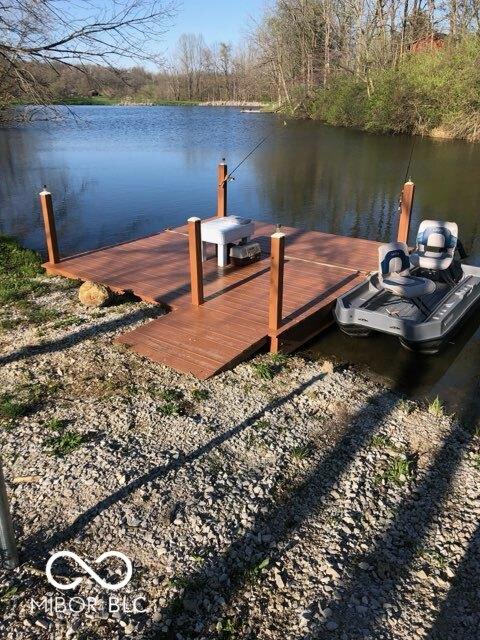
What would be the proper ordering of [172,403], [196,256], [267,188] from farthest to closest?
1. [267,188]
2. [196,256]
3. [172,403]

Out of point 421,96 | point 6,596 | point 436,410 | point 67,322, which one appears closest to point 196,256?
point 67,322

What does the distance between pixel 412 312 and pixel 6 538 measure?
15.9 ft

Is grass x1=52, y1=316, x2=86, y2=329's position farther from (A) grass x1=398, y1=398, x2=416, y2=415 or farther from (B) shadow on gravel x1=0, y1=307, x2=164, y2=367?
(A) grass x1=398, y1=398, x2=416, y2=415

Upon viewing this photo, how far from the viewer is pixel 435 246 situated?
6867mm

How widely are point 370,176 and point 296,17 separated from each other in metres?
24.5

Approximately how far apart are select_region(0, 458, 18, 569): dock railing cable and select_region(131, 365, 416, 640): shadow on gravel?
2.85 feet

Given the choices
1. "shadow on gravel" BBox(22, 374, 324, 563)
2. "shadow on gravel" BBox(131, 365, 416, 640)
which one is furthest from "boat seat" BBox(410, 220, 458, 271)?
Result: "shadow on gravel" BBox(22, 374, 324, 563)

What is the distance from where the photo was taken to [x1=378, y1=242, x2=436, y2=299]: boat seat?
5.71 m

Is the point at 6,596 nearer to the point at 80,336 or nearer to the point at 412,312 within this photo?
the point at 80,336

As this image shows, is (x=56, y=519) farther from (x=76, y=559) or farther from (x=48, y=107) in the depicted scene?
(x=48, y=107)

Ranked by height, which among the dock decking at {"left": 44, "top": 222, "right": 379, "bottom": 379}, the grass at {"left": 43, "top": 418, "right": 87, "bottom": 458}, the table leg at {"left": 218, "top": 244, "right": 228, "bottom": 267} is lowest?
the grass at {"left": 43, "top": 418, "right": 87, "bottom": 458}

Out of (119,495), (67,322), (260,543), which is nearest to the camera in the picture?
(260,543)

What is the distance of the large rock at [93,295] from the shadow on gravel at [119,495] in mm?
2776

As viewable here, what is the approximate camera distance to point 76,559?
2.89 metres
